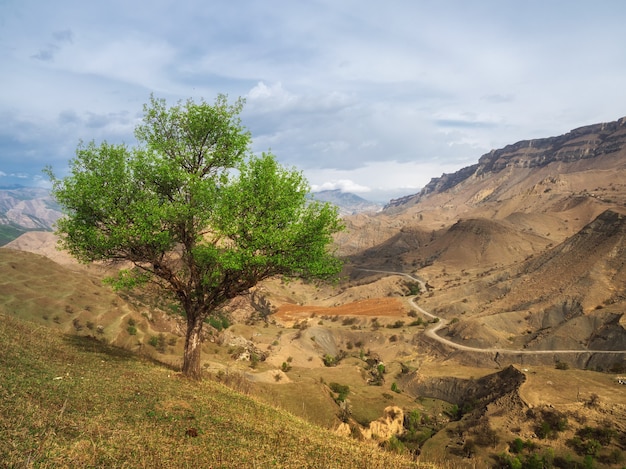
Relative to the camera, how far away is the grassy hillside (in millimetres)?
9352

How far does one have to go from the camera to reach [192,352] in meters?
21.5

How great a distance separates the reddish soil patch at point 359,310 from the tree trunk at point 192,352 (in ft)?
225

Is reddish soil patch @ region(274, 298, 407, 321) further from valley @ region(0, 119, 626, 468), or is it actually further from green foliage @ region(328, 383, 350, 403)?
green foliage @ region(328, 383, 350, 403)

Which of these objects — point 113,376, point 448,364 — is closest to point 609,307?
point 448,364

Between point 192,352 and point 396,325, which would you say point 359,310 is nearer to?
point 396,325

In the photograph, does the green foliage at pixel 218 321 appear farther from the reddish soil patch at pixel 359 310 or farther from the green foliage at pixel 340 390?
the green foliage at pixel 340 390

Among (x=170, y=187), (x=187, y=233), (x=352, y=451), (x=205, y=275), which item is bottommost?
(x=352, y=451)

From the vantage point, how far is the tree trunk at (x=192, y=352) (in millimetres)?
21156

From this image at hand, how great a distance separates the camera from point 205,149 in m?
22.4

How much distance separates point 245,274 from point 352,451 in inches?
443

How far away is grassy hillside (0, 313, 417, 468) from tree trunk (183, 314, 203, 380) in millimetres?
1566

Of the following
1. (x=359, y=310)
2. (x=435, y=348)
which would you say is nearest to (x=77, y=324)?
(x=435, y=348)

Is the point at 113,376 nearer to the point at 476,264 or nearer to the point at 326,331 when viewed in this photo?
the point at 326,331

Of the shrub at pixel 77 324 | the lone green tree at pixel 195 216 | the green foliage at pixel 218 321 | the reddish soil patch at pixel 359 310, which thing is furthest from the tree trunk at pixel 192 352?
the reddish soil patch at pixel 359 310
